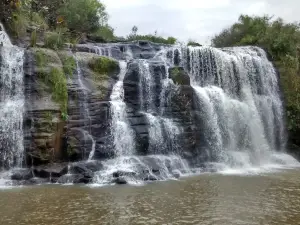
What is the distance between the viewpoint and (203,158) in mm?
16516

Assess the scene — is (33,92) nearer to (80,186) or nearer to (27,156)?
(27,156)

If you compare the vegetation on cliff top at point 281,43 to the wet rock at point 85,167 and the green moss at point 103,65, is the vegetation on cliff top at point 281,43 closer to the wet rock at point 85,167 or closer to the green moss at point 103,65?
the green moss at point 103,65

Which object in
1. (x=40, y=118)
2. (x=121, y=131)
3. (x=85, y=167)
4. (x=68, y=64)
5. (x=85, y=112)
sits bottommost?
(x=85, y=167)

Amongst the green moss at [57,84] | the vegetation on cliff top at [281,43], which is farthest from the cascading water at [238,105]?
the green moss at [57,84]

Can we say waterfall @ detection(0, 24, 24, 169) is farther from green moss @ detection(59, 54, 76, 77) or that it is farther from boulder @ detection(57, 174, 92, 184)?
boulder @ detection(57, 174, 92, 184)

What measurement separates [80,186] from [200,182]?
381 cm

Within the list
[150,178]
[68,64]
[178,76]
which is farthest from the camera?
[178,76]

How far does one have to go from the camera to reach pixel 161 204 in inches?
375

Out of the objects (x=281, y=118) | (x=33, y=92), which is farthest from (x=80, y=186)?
(x=281, y=118)

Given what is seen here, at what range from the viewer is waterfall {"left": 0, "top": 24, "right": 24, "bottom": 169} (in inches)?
547

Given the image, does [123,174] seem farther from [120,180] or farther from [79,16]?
[79,16]

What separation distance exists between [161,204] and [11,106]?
7.82 meters

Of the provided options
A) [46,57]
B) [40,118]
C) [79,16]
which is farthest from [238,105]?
[79,16]

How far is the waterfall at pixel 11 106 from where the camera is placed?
13898 mm
